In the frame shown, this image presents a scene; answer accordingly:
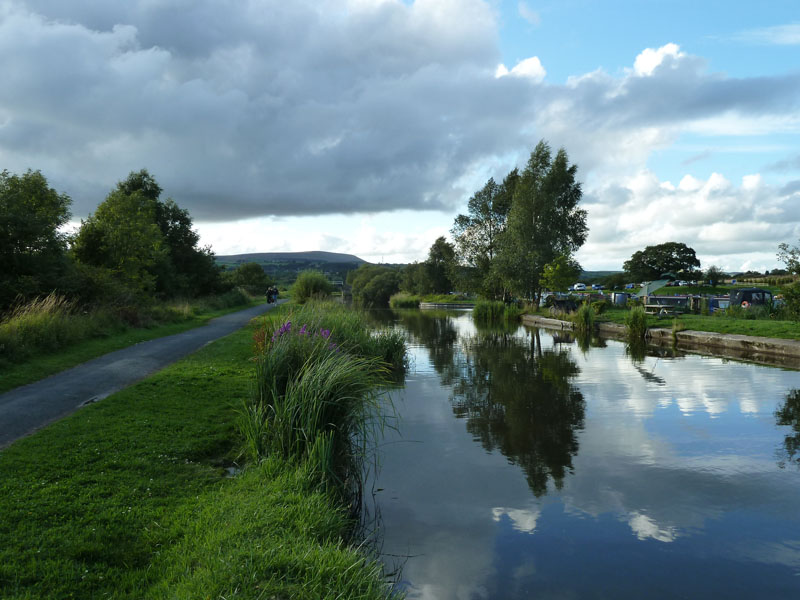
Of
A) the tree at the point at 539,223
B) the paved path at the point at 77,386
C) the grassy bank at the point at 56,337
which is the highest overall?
the tree at the point at 539,223

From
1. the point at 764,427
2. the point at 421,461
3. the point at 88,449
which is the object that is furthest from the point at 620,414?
the point at 88,449

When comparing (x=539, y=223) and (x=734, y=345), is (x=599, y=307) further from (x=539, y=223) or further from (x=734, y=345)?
(x=734, y=345)

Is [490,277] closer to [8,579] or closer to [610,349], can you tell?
[610,349]

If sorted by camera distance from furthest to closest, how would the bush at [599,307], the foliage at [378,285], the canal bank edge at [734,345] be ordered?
the foliage at [378,285] < the bush at [599,307] < the canal bank edge at [734,345]

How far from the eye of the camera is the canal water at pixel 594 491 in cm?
506

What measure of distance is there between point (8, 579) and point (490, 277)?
1790 inches

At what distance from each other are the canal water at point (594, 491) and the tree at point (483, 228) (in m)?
41.0

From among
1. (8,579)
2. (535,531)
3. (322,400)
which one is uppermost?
(322,400)

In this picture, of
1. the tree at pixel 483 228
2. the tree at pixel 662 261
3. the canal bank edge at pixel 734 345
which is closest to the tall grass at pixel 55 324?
the canal bank edge at pixel 734 345

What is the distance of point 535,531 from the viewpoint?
591 centimetres

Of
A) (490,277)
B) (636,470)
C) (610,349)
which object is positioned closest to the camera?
(636,470)

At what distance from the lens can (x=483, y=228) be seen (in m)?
55.5

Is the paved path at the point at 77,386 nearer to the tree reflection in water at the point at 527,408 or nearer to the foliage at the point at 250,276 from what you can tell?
the tree reflection in water at the point at 527,408

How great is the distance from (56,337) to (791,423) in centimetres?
1706
